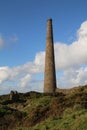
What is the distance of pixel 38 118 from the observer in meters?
23.6

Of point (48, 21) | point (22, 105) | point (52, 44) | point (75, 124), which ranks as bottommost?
point (75, 124)

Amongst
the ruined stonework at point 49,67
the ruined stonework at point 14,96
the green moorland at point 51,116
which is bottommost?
the green moorland at point 51,116

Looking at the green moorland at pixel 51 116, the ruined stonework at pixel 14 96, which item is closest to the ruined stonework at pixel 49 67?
the ruined stonework at pixel 14 96

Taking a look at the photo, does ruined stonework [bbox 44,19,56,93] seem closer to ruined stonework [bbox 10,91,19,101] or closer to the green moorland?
Answer: ruined stonework [bbox 10,91,19,101]

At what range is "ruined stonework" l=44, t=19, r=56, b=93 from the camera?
62.2 meters

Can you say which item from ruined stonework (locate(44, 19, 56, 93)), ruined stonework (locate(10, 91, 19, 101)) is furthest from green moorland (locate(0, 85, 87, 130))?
ruined stonework (locate(44, 19, 56, 93))

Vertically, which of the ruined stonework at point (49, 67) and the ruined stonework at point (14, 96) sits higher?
the ruined stonework at point (49, 67)

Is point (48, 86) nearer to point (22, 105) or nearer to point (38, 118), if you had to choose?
point (22, 105)

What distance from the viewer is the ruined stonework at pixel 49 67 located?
204 feet

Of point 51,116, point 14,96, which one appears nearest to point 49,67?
point 14,96

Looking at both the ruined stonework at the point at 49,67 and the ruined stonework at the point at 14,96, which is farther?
the ruined stonework at the point at 49,67

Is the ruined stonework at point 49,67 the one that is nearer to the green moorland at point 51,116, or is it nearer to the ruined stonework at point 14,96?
the ruined stonework at point 14,96

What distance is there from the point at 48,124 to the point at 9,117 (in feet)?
20.2

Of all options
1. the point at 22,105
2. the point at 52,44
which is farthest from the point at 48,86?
the point at 22,105
